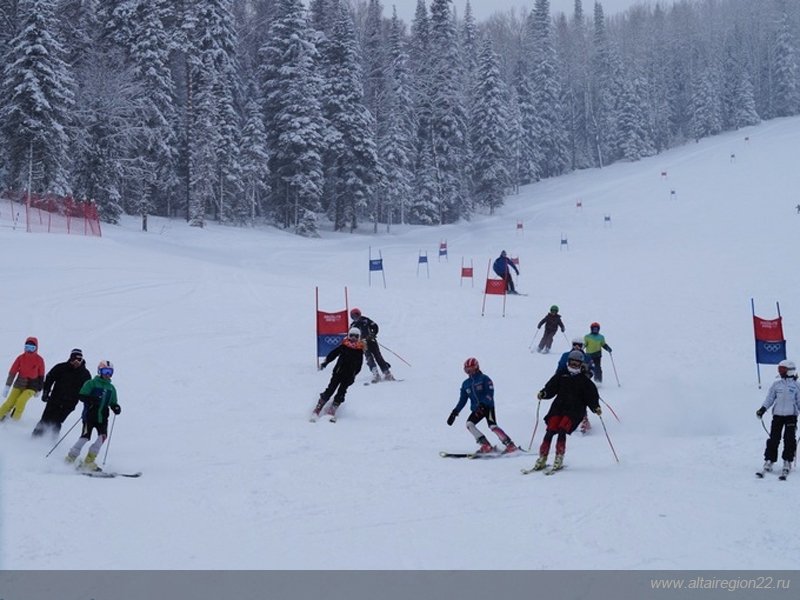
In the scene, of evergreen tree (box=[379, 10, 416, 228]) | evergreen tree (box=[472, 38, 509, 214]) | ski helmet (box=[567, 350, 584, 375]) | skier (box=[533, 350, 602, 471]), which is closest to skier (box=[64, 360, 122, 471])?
skier (box=[533, 350, 602, 471])

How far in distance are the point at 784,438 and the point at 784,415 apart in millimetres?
324

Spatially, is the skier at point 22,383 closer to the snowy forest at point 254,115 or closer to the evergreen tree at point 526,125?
the snowy forest at point 254,115

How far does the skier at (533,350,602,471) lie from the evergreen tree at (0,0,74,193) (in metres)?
30.5

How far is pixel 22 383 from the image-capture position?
10.2 m

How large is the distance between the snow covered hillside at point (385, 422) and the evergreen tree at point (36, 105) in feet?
16.4

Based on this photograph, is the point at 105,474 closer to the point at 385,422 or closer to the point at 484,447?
the point at 385,422

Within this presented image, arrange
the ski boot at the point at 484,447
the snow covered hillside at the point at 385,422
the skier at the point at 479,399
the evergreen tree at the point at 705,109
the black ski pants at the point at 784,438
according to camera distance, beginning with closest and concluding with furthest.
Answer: the snow covered hillside at the point at 385,422 → the black ski pants at the point at 784,438 → the ski boot at the point at 484,447 → the skier at the point at 479,399 → the evergreen tree at the point at 705,109

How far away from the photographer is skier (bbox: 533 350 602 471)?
8672 mm

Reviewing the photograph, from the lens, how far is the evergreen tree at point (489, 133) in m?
57.5

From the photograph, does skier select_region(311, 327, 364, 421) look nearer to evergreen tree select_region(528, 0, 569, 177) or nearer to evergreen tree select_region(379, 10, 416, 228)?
evergreen tree select_region(379, 10, 416, 228)

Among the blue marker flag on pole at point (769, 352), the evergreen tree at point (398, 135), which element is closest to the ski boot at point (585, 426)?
the blue marker flag on pole at point (769, 352)

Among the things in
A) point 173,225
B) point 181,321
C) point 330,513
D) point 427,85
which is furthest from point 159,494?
point 427,85

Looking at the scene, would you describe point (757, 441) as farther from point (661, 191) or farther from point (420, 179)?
point (661, 191)

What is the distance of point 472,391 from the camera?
31.8 ft
